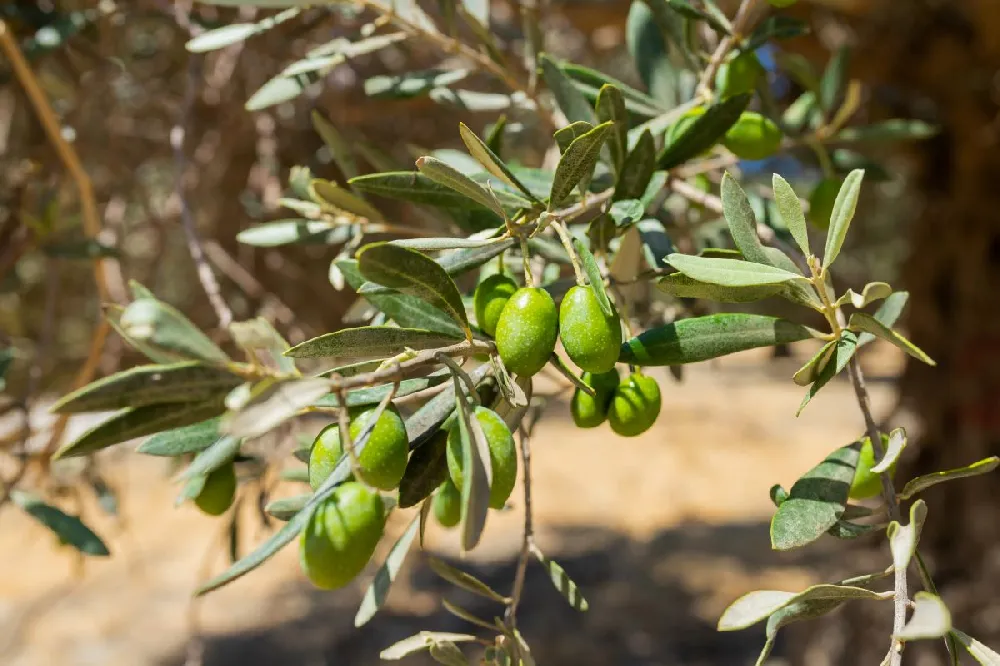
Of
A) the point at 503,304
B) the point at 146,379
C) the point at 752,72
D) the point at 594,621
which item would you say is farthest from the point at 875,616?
the point at 146,379

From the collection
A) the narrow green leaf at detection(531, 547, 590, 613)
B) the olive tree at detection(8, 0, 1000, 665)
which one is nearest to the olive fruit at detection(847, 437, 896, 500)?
the olive tree at detection(8, 0, 1000, 665)

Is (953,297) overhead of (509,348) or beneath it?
beneath

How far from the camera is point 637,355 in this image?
58cm

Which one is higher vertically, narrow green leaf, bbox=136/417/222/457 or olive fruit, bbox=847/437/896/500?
narrow green leaf, bbox=136/417/222/457

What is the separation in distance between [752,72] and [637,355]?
0.41 m

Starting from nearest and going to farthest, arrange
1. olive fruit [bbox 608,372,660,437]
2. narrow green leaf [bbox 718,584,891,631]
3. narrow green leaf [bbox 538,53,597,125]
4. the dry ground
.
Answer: narrow green leaf [bbox 718,584,891,631]
olive fruit [bbox 608,372,660,437]
narrow green leaf [bbox 538,53,597,125]
the dry ground

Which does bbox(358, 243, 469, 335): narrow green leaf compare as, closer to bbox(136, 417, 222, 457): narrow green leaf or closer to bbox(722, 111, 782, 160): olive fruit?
bbox(136, 417, 222, 457): narrow green leaf

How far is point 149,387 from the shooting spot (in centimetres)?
44

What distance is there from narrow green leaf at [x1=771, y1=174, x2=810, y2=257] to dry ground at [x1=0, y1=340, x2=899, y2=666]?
6.06ft

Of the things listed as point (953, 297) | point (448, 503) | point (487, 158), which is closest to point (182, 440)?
point (448, 503)

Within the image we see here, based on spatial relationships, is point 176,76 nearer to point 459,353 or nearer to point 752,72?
point 752,72

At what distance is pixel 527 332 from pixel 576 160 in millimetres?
144

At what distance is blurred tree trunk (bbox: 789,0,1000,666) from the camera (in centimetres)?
254

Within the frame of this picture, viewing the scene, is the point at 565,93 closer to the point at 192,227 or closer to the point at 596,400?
the point at 596,400
